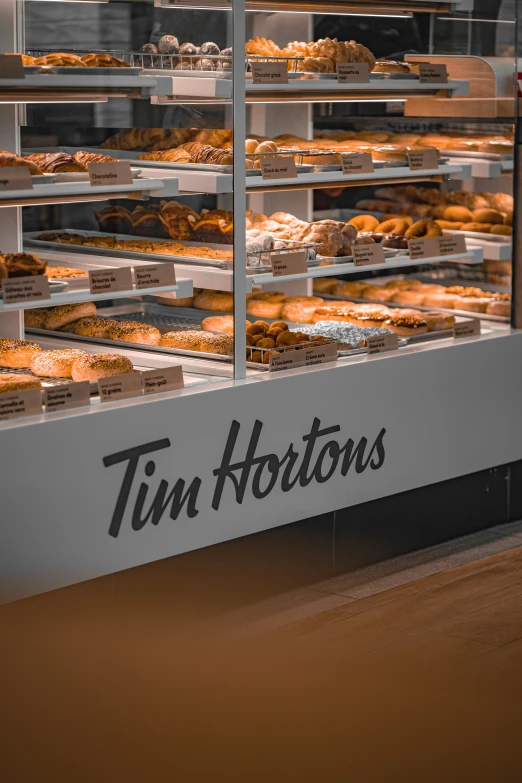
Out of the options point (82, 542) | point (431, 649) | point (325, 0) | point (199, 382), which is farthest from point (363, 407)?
point (325, 0)

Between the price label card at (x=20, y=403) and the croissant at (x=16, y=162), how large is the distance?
0.68 meters

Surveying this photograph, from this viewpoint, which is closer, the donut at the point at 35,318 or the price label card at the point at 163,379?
the price label card at the point at 163,379

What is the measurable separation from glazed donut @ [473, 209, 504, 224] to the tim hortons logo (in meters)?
1.20

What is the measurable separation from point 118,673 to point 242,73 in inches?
80.8

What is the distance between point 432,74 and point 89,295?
1922 millimetres

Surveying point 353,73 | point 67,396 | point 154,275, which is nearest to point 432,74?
point 353,73

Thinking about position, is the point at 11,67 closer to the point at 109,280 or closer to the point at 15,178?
the point at 15,178

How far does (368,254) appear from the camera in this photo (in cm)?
454

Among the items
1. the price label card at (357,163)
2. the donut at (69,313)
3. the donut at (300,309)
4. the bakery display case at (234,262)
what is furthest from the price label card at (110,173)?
Answer: the donut at (300,309)

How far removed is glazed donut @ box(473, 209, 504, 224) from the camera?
5.04m

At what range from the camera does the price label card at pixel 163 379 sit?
3836 mm

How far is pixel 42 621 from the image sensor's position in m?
3.63

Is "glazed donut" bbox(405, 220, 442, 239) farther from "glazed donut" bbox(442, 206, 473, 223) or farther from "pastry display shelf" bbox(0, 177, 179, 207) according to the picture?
"pastry display shelf" bbox(0, 177, 179, 207)

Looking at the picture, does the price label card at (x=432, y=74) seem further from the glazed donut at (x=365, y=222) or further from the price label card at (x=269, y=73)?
the price label card at (x=269, y=73)
